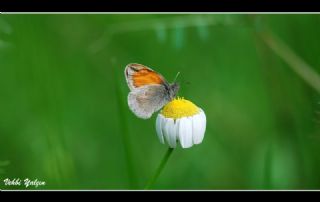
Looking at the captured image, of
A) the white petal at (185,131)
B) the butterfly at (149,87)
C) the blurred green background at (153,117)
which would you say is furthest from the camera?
the blurred green background at (153,117)

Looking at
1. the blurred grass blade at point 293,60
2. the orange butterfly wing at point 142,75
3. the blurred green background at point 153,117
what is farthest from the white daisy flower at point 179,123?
the blurred grass blade at point 293,60

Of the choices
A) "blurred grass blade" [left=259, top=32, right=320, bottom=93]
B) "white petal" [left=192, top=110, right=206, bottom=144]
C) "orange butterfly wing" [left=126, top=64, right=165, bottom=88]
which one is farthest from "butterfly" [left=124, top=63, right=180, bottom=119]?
"blurred grass blade" [left=259, top=32, right=320, bottom=93]

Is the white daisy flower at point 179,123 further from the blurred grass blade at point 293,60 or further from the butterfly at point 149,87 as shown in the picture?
the blurred grass blade at point 293,60

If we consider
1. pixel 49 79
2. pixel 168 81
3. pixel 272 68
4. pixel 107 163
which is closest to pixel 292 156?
pixel 272 68

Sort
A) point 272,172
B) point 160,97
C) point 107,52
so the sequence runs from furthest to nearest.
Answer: point 107,52 < point 272,172 < point 160,97

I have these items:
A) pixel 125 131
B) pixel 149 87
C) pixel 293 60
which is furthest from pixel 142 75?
pixel 293 60

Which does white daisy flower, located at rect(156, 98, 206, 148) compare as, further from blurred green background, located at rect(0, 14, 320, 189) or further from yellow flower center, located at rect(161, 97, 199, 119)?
blurred green background, located at rect(0, 14, 320, 189)

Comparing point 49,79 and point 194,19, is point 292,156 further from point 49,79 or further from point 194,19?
point 49,79
